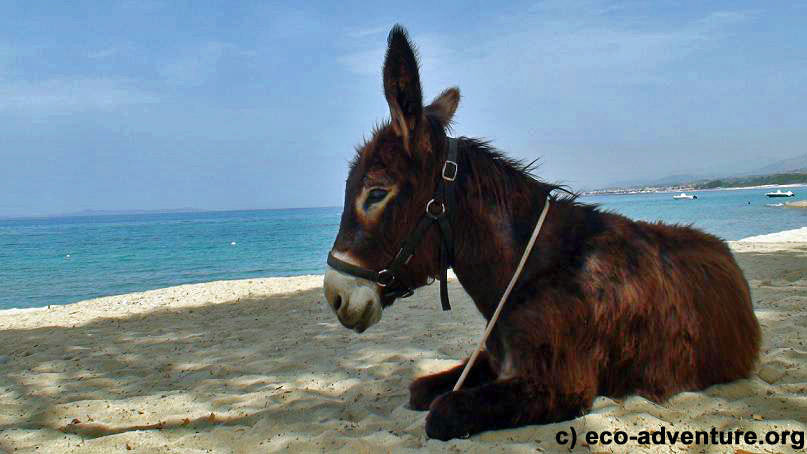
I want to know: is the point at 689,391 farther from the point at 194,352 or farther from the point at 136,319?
the point at 136,319

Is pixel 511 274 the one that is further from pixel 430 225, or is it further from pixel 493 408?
pixel 493 408

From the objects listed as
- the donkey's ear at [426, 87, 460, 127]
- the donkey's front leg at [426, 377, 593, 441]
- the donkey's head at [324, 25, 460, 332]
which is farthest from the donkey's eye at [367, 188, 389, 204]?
the donkey's front leg at [426, 377, 593, 441]

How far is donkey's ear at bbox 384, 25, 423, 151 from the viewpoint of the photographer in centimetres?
265

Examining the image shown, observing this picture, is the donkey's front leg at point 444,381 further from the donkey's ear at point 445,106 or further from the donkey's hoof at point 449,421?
the donkey's ear at point 445,106

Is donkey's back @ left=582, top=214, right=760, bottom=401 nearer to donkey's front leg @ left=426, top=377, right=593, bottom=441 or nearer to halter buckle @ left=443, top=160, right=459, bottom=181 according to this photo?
donkey's front leg @ left=426, top=377, right=593, bottom=441

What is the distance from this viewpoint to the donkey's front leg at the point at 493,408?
2.71m

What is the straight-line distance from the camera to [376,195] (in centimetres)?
282

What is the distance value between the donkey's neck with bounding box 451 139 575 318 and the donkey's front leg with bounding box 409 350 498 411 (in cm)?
46

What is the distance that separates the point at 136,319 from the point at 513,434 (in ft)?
25.5

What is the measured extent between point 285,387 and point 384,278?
6.64 ft

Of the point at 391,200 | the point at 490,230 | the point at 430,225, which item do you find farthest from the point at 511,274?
the point at 391,200

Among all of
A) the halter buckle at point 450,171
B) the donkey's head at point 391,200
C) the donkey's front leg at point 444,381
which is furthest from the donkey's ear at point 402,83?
the donkey's front leg at point 444,381

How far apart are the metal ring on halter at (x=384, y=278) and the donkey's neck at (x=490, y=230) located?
0.36 metres

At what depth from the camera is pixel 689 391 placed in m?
3.24
